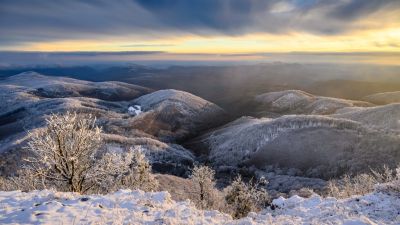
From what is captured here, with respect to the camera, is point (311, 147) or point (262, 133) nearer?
point (311, 147)

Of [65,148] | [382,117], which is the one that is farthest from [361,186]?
[382,117]

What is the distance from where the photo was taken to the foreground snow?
57.0 ft

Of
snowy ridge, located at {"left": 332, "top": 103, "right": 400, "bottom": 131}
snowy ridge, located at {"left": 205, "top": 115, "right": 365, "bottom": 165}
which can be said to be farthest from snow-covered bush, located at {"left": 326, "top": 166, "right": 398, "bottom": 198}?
snowy ridge, located at {"left": 205, "top": 115, "right": 365, "bottom": 165}

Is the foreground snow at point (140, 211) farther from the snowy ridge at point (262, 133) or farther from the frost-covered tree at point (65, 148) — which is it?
the snowy ridge at point (262, 133)

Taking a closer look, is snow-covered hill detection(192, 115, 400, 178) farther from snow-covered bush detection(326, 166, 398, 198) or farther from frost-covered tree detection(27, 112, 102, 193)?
frost-covered tree detection(27, 112, 102, 193)

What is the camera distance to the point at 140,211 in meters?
19.5

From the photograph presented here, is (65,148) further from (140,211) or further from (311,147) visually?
(311,147)

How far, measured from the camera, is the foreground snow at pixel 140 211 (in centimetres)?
1738

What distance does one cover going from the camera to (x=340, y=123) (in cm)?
14725

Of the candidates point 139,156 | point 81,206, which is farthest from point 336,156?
point 81,206

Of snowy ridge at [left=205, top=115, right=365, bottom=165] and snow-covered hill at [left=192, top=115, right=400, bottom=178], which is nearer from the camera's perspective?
snow-covered hill at [left=192, top=115, right=400, bottom=178]

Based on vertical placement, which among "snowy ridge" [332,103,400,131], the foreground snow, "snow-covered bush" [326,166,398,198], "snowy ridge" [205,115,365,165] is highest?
the foreground snow

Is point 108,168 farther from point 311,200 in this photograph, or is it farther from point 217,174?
point 217,174

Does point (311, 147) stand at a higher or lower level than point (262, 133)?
higher
